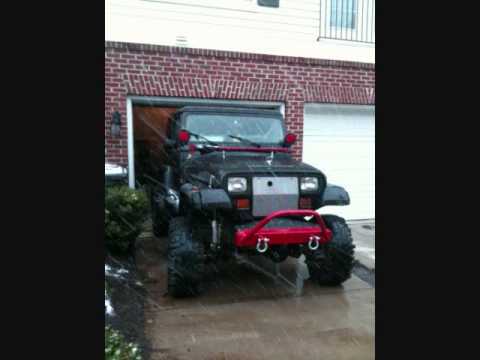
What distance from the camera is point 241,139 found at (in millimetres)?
4547

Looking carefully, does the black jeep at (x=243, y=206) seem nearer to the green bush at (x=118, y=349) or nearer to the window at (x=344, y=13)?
the green bush at (x=118, y=349)

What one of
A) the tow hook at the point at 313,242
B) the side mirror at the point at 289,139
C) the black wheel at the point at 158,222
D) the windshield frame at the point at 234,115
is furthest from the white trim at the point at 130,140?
the tow hook at the point at 313,242

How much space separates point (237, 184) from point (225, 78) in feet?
11.1

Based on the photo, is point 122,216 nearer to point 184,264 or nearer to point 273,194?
point 184,264

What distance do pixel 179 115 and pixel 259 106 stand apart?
7.83 ft

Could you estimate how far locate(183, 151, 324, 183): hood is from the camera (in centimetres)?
373

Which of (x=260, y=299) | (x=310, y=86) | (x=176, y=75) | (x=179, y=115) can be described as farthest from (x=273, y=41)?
(x=260, y=299)

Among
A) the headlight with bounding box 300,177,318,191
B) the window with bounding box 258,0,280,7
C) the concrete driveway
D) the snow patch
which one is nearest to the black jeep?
the headlight with bounding box 300,177,318,191

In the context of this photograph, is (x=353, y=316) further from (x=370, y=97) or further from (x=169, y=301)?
(x=370, y=97)

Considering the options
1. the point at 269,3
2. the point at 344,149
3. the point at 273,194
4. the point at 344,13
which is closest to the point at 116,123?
the point at 273,194

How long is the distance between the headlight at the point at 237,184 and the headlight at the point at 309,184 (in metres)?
0.58

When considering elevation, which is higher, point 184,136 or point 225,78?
point 225,78

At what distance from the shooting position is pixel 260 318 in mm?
3521

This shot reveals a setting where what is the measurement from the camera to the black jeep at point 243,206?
11.8 feet
